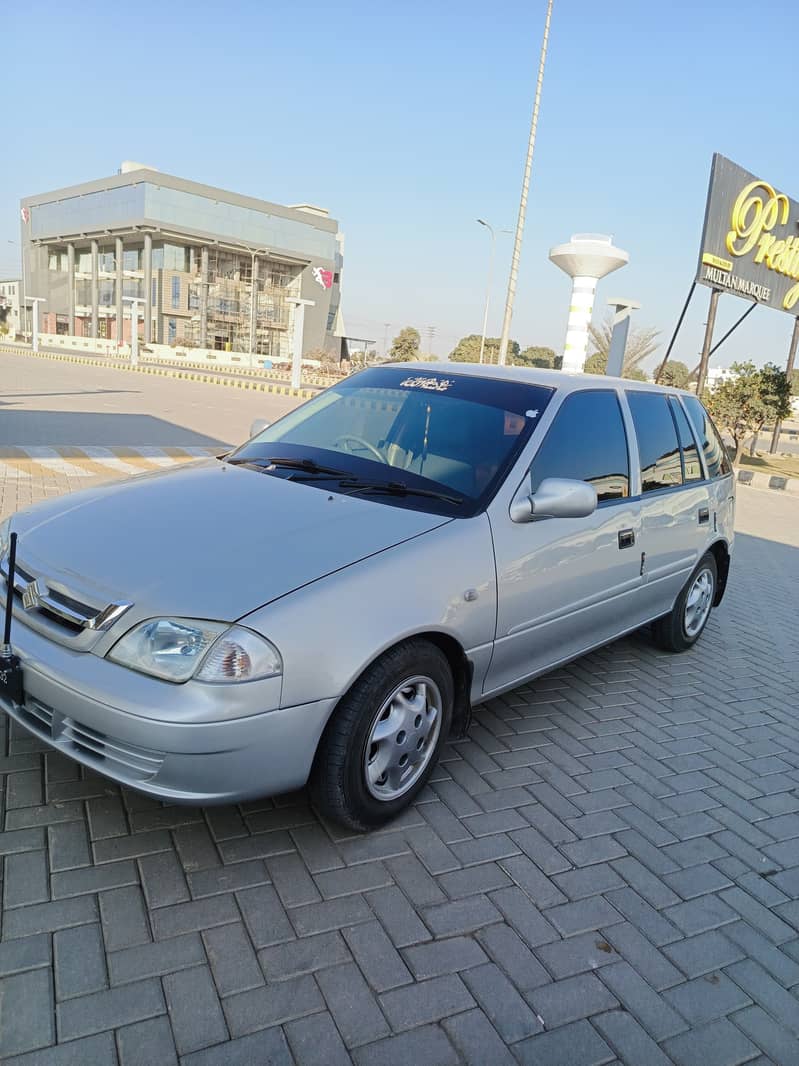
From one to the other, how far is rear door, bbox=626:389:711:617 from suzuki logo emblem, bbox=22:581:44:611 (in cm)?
296

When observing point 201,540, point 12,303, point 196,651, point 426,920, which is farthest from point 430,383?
point 12,303

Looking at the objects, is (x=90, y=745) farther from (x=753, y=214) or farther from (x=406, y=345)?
(x=406, y=345)

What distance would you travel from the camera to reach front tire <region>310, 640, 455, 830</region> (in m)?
2.45

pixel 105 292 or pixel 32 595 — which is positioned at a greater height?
pixel 105 292

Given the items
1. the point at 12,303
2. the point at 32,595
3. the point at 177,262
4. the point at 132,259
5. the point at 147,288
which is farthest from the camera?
the point at 12,303

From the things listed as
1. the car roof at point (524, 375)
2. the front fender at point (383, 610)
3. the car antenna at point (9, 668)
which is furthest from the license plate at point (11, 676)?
the car roof at point (524, 375)

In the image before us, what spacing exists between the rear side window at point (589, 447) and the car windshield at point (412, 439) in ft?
0.43

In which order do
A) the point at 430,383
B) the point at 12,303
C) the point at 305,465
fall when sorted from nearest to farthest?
the point at 305,465
the point at 430,383
the point at 12,303

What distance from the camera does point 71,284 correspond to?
8100cm

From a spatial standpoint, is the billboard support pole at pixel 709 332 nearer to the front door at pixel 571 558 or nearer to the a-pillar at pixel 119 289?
the front door at pixel 571 558

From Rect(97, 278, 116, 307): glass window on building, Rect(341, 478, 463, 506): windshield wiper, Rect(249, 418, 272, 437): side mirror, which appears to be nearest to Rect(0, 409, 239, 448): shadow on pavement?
Rect(249, 418, 272, 437): side mirror

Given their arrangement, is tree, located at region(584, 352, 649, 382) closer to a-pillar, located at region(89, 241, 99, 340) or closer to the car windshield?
the car windshield

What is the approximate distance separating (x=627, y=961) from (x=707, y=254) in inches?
741

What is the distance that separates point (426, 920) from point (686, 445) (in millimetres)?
3400
